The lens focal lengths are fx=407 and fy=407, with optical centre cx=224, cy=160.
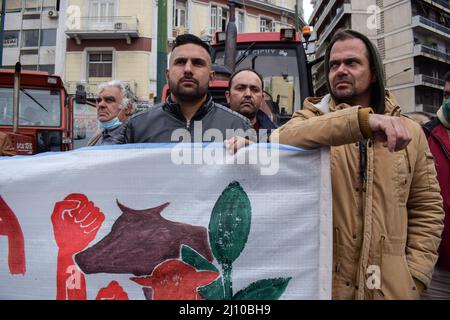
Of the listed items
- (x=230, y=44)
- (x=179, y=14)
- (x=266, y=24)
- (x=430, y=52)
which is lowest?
(x=230, y=44)

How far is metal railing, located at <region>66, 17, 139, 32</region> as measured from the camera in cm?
2331

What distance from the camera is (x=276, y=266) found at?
172cm

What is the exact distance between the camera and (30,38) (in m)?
26.1

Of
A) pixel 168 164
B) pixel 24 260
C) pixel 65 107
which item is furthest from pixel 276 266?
pixel 65 107

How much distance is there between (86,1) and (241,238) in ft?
84.2

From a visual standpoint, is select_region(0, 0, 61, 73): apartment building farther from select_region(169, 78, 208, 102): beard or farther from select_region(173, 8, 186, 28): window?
select_region(169, 78, 208, 102): beard

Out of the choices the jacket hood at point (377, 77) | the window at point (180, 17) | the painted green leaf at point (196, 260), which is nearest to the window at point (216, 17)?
the window at point (180, 17)

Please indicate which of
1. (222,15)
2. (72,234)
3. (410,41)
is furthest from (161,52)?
(410,41)

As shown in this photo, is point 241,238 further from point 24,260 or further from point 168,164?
point 24,260

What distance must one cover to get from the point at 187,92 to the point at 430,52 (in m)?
38.1

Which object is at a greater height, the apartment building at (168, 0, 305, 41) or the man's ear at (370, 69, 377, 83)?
the apartment building at (168, 0, 305, 41)

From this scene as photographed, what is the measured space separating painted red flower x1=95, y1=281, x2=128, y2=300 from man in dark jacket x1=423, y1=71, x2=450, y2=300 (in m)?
1.63

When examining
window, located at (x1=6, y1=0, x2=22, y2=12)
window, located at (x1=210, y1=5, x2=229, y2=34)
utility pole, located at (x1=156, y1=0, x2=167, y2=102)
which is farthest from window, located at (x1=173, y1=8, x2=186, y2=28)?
utility pole, located at (x1=156, y1=0, x2=167, y2=102)

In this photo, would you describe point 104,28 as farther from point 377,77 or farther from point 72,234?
point 377,77
